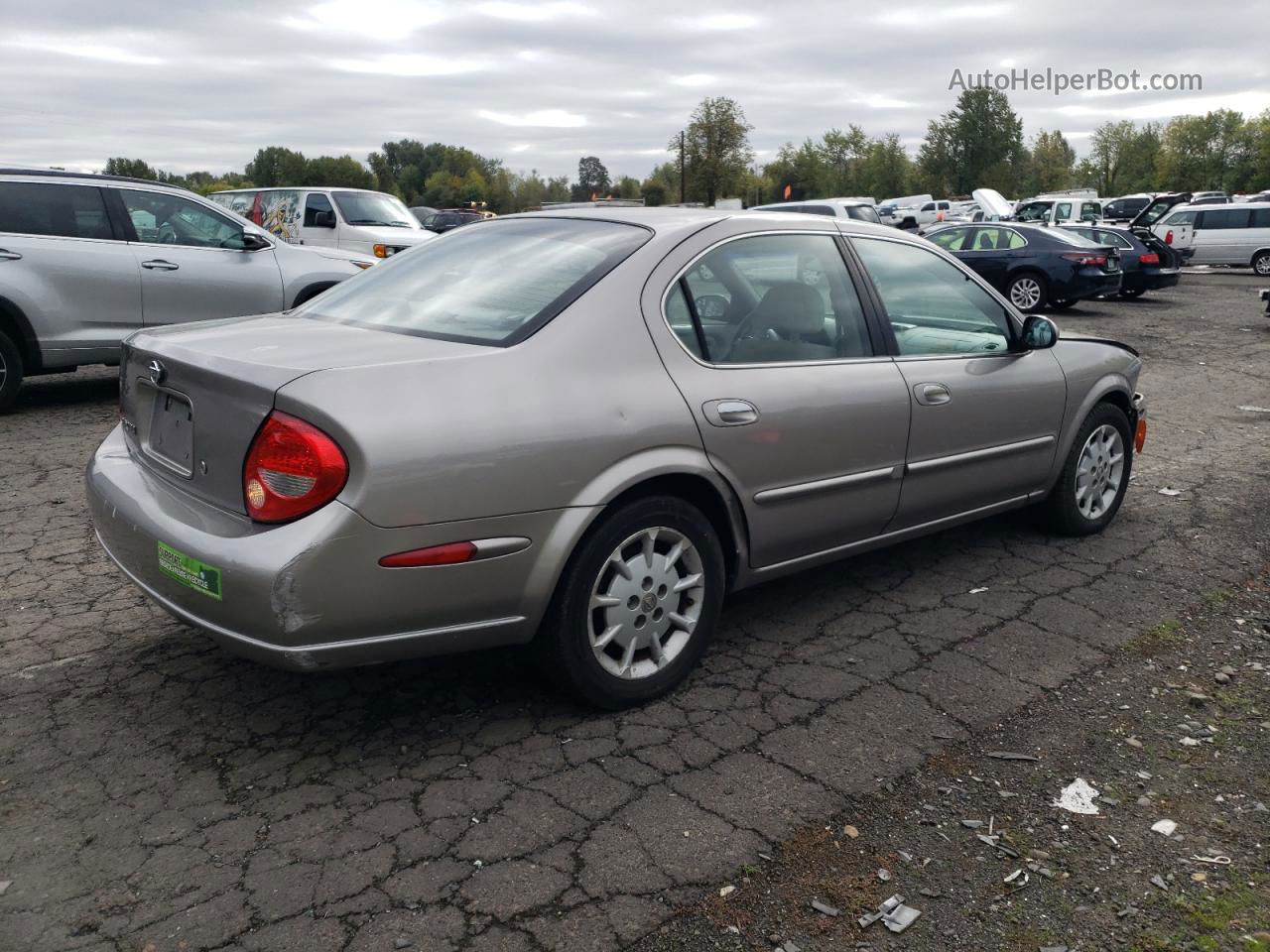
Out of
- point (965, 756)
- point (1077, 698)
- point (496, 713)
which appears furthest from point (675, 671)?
point (1077, 698)

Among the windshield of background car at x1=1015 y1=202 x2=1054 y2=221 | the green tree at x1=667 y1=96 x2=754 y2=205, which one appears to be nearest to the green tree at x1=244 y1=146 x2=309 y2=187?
the green tree at x1=667 y1=96 x2=754 y2=205

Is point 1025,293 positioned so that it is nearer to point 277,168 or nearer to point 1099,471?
point 1099,471

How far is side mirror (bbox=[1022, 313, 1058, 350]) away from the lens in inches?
187

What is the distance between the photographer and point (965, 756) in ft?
10.6

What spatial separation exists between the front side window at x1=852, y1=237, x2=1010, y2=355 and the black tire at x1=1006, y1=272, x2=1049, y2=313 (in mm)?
12549

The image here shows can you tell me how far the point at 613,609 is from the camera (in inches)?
132

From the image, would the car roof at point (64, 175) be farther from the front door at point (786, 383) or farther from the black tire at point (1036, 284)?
the black tire at point (1036, 284)

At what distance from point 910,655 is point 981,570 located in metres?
1.14

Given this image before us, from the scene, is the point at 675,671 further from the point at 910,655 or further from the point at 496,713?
the point at 910,655

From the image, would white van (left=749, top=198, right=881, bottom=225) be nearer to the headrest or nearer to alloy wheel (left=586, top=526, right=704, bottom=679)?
the headrest

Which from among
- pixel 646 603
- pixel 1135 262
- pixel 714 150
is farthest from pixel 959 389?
pixel 714 150

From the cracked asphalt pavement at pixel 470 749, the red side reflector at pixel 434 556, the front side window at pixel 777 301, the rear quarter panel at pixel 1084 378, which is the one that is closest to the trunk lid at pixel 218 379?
the red side reflector at pixel 434 556

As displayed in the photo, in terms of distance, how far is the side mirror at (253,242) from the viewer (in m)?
8.98

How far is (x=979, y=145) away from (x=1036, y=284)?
274 feet
